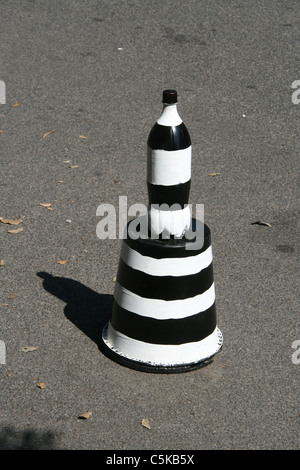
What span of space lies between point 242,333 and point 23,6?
299 inches

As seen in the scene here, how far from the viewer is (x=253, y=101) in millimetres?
9312

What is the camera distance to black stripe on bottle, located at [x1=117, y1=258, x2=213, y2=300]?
4.92 m

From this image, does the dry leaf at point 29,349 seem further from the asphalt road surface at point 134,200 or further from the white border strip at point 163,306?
the white border strip at point 163,306

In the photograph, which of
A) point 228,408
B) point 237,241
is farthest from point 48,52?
point 228,408

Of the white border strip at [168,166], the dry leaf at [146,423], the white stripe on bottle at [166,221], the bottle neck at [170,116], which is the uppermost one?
the bottle neck at [170,116]

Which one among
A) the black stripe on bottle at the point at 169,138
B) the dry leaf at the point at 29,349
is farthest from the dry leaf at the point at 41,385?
the black stripe on bottle at the point at 169,138

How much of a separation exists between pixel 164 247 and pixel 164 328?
51 cm

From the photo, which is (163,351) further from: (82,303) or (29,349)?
(82,303)

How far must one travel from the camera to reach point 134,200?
7.30 meters

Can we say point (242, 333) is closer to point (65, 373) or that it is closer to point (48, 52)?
point (65, 373)

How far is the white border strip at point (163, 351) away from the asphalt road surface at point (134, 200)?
0.32ft

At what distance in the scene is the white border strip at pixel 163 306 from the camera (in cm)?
495

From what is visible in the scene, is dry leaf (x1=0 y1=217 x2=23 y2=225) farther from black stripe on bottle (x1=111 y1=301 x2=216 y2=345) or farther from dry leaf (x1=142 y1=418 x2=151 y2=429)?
dry leaf (x1=142 y1=418 x2=151 y2=429)

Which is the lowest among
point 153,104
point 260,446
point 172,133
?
point 260,446
